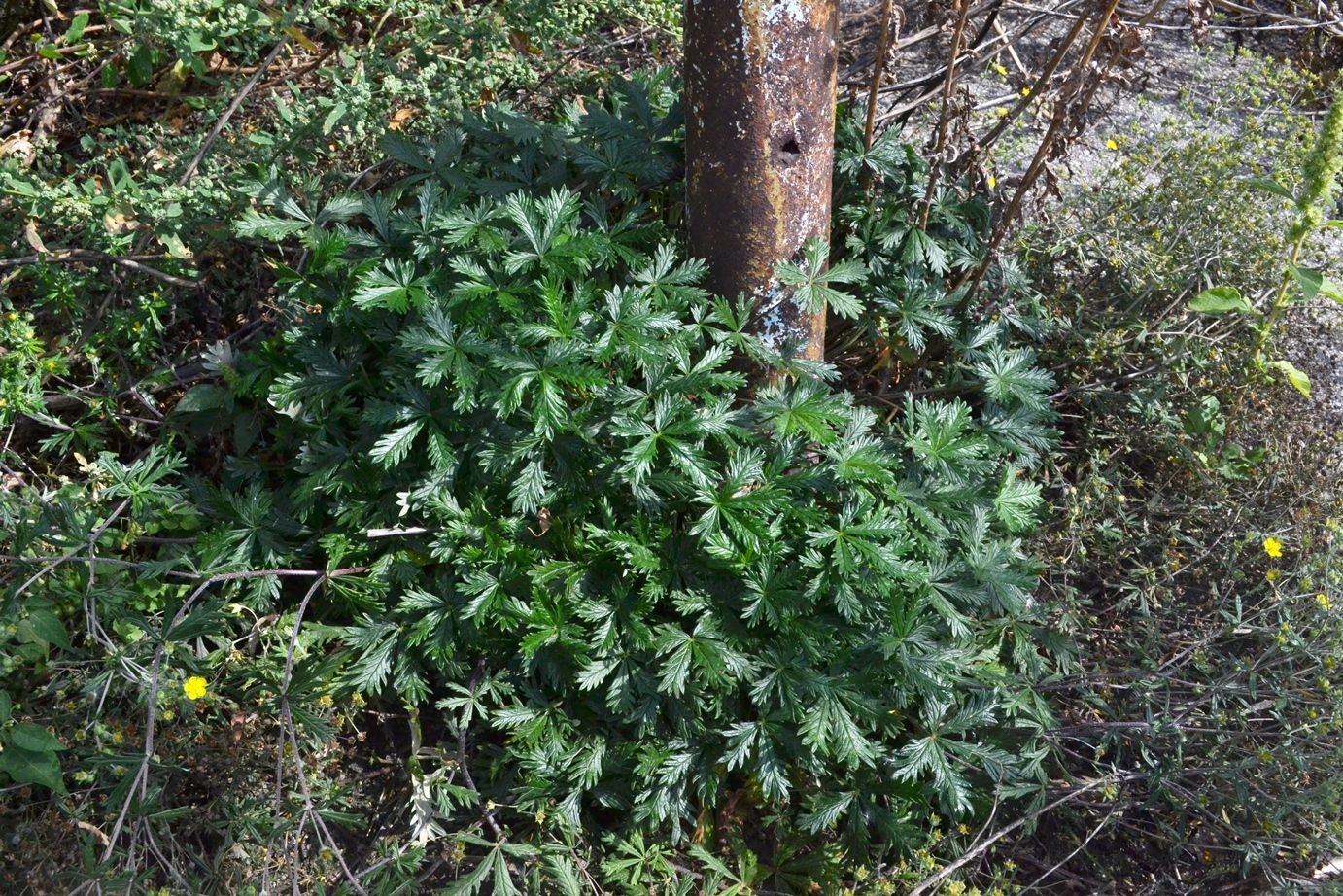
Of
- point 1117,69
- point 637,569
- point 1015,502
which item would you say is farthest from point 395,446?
point 1117,69

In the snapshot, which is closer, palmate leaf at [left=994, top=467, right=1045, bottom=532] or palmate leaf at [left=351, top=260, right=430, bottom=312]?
palmate leaf at [left=351, top=260, right=430, bottom=312]

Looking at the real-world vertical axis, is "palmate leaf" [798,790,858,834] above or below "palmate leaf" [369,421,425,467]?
below

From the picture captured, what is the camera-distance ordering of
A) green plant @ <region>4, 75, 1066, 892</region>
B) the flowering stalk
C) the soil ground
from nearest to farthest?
green plant @ <region>4, 75, 1066, 892</region>, the flowering stalk, the soil ground

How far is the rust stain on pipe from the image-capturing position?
2.74 meters

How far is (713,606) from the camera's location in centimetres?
273

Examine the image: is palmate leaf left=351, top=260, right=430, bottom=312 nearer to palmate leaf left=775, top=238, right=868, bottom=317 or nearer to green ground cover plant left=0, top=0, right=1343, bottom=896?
green ground cover plant left=0, top=0, right=1343, bottom=896

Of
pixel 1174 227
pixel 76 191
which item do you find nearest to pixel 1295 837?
pixel 1174 227

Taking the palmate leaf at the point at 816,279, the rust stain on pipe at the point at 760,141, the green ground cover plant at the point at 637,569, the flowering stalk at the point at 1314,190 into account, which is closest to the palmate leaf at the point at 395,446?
the green ground cover plant at the point at 637,569

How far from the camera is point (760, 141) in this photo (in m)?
2.84

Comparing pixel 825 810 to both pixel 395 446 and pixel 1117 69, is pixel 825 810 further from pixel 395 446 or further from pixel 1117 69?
pixel 1117 69

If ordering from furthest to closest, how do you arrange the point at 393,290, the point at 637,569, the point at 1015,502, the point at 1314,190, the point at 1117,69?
the point at 1117,69 < the point at 1314,190 < the point at 1015,502 < the point at 393,290 < the point at 637,569

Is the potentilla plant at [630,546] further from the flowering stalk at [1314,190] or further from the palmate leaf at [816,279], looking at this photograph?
the flowering stalk at [1314,190]

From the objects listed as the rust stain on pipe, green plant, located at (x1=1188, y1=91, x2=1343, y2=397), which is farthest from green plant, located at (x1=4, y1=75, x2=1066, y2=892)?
green plant, located at (x1=1188, y1=91, x2=1343, y2=397)

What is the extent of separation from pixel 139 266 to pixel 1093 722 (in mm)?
3361
